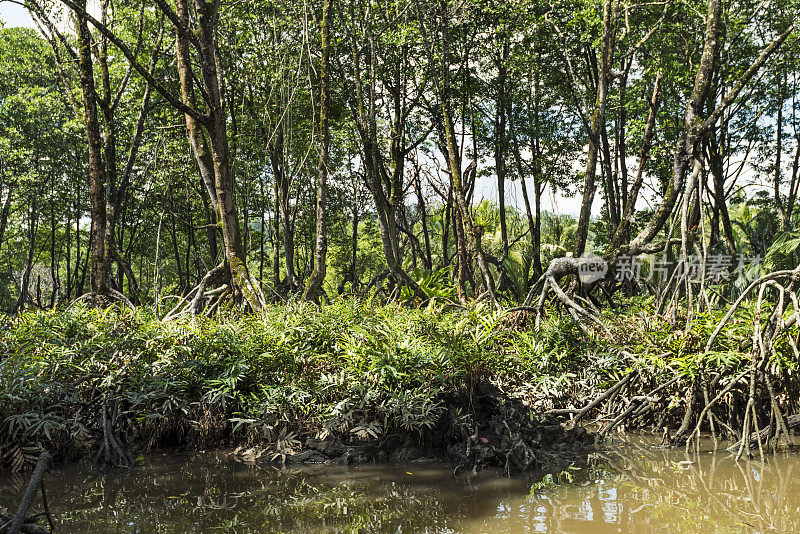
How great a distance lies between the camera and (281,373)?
5699 millimetres

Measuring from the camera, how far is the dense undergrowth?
200 inches

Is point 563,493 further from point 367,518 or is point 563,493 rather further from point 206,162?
point 206,162

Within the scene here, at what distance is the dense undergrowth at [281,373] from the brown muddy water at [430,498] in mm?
459

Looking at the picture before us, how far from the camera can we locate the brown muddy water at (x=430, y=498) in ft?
11.4

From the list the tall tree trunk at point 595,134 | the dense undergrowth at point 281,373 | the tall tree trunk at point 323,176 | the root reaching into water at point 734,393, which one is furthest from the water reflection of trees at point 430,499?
the tall tree trunk at point 595,134

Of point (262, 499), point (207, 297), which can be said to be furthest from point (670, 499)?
point (207, 297)

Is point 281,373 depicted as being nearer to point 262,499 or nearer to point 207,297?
point 262,499

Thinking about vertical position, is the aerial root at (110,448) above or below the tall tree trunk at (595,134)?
below

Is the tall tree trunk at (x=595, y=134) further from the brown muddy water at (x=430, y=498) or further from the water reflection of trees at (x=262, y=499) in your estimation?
the water reflection of trees at (x=262, y=499)

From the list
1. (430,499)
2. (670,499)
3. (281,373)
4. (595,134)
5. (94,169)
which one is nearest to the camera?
(670,499)

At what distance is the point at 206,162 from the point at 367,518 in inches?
243

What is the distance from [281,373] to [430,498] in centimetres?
226

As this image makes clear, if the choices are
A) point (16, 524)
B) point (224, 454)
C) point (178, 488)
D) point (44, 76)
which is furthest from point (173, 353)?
point (44, 76)

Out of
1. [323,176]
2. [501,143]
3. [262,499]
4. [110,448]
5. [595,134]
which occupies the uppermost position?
[501,143]
